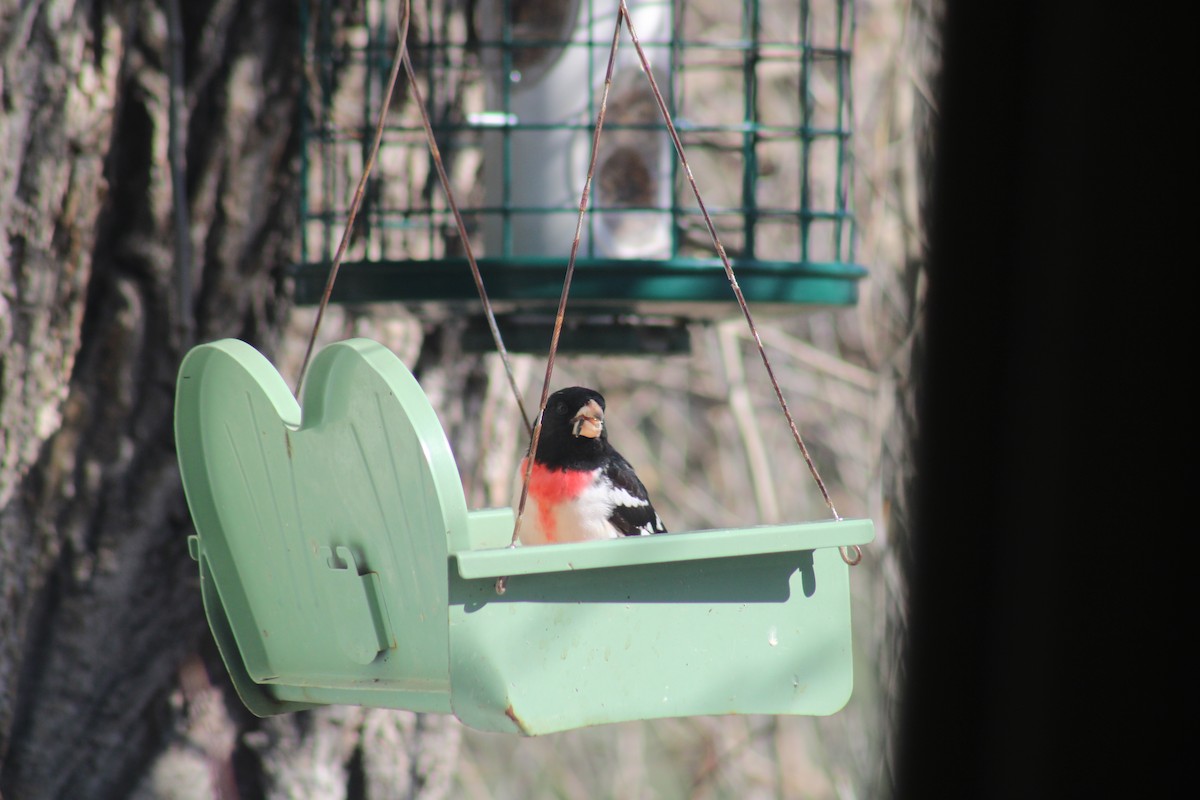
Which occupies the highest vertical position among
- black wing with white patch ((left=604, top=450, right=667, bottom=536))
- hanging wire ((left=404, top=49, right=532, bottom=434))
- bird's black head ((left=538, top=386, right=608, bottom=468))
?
hanging wire ((left=404, top=49, right=532, bottom=434))

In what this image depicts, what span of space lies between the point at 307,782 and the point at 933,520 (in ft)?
5.64

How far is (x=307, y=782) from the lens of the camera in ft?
9.89

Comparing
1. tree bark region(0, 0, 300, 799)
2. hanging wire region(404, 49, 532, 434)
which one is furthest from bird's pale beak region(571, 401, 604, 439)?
tree bark region(0, 0, 300, 799)

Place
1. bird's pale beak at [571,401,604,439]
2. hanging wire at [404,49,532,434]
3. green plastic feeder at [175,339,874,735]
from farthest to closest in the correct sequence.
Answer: bird's pale beak at [571,401,604,439] < hanging wire at [404,49,532,434] < green plastic feeder at [175,339,874,735]

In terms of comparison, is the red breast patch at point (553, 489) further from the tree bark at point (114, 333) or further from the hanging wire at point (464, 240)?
the tree bark at point (114, 333)

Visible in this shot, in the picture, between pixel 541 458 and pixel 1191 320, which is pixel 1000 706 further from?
pixel 541 458

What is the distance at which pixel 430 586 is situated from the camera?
1.63m

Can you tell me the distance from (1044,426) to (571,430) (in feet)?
3.52

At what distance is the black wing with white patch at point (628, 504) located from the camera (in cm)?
246

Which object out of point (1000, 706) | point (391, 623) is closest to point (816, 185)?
point (1000, 706)

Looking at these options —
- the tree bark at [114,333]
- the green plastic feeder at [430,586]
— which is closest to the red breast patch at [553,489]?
the green plastic feeder at [430,586]

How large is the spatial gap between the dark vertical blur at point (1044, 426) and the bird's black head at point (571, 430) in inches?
39.7

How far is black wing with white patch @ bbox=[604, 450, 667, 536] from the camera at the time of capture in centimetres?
246

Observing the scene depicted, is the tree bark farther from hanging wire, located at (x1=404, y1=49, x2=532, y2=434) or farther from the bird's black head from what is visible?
hanging wire, located at (x1=404, y1=49, x2=532, y2=434)
